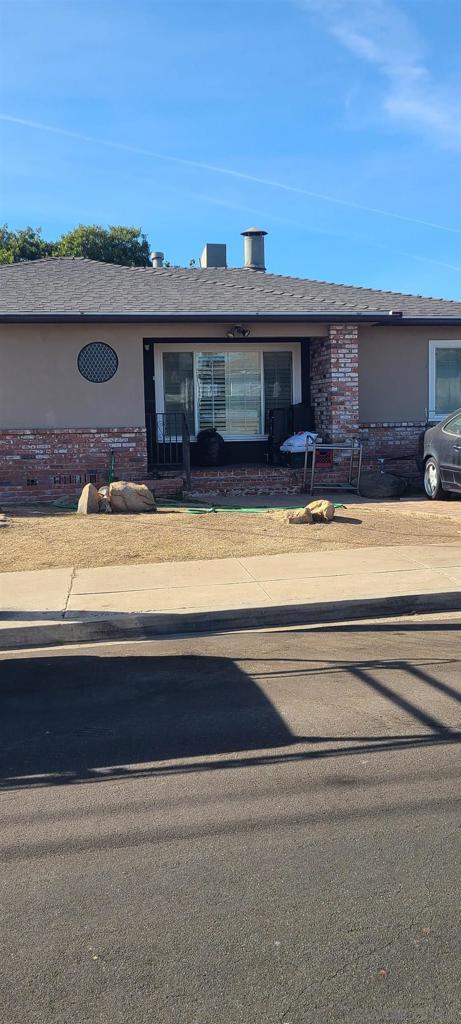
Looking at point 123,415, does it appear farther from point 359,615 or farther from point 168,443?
point 359,615

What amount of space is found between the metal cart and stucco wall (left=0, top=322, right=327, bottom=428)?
9.89 feet

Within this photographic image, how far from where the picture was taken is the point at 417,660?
6152mm

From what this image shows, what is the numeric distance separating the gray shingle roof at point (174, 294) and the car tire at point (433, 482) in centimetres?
334

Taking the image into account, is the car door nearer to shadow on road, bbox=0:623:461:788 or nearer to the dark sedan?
the dark sedan

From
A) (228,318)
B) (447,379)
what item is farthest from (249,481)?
(447,379)

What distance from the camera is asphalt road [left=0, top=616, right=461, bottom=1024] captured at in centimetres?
276

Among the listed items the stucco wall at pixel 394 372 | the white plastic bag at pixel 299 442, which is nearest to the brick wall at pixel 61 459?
the white plastic bag at pixel 299 442

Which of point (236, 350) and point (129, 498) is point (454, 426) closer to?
point (129, 498)

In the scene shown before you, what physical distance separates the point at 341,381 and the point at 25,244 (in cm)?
2972

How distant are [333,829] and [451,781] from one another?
2.41 feet

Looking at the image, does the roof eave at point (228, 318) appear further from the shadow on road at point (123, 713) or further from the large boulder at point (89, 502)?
the shadow on road at point (123, 713)

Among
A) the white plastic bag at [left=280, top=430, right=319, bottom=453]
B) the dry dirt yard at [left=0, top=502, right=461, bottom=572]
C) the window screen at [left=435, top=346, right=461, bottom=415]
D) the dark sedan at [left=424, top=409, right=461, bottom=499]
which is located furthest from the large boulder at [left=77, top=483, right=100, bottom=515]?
the window screen at [left=435, top=346, right=461, bottom=415]

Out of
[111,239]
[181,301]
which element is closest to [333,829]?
[181,301]

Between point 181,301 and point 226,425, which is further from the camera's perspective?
point 226,425
